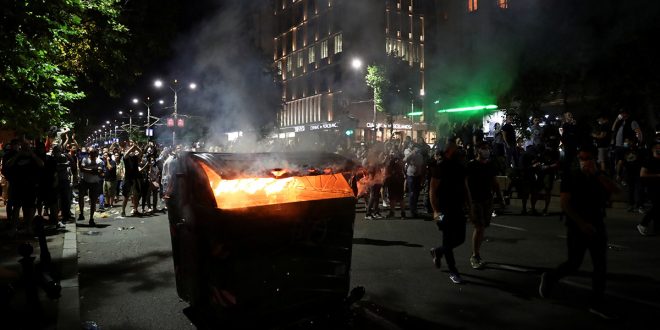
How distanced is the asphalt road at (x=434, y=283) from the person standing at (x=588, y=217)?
13.5 inches

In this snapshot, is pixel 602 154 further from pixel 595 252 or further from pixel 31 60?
pixel 31 60

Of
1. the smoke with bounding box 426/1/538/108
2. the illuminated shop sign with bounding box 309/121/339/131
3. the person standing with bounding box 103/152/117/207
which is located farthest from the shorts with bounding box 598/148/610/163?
the illuminated shop sign with bounding box 309/121/339/131

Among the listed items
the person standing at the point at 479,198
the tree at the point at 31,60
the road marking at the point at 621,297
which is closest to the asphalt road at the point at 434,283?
the road marking at the point at 621,297

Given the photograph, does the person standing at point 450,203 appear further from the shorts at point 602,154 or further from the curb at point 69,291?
the shorts at point 602,154

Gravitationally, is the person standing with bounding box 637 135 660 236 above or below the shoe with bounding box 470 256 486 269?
above

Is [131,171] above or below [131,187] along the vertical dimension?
above

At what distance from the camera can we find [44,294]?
4734 millimetres

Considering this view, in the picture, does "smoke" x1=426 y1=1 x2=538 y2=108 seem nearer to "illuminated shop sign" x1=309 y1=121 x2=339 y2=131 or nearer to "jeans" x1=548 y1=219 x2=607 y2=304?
"jeans" x1=548 y1=219 x2=607 y2=304

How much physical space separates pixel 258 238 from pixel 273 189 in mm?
529

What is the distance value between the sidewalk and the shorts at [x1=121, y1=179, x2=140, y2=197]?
2.90 metres

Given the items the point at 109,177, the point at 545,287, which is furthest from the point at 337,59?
the point at 545,287

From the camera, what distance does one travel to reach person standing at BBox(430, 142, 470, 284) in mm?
5094

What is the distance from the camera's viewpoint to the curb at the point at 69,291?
3928 millimetres

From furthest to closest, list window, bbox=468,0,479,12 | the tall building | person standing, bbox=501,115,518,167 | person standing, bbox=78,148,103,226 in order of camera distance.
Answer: the tall building → person standing, bbox=501,115,518,167 → window, bbox=468,0,479,12 → person standing, bbox=78,148,103,226
